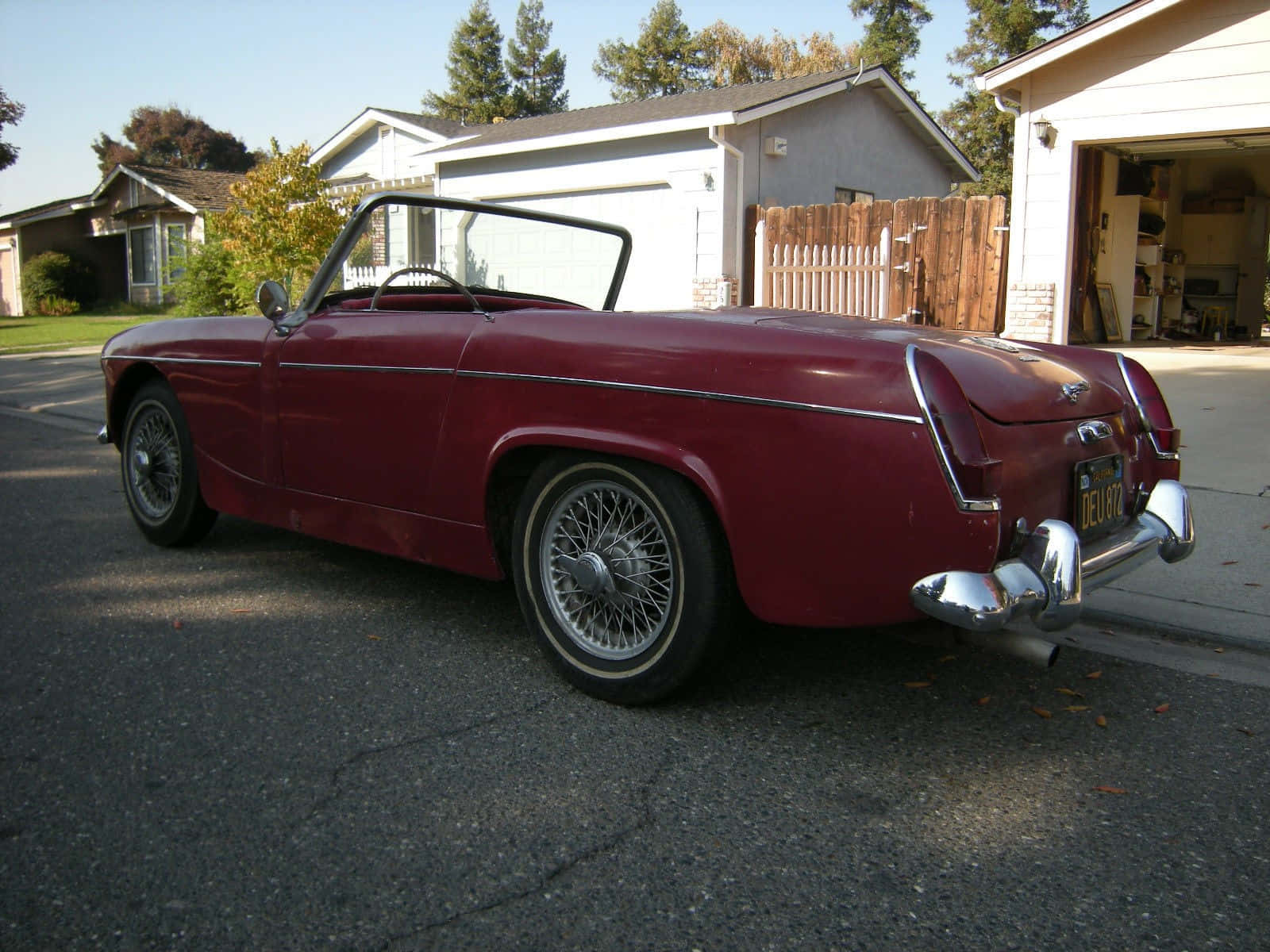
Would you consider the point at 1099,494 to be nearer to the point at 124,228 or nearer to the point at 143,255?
the point at 143,255

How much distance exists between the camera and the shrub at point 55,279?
29375 mm

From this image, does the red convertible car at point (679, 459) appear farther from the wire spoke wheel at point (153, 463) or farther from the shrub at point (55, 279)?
the shrub at point (55, 279)

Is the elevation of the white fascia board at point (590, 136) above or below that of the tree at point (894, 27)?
below

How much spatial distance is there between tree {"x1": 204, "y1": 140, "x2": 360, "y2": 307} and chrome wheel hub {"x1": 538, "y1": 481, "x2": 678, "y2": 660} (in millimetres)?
14605

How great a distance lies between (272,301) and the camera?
13.2 ft

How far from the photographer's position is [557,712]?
10.0ft

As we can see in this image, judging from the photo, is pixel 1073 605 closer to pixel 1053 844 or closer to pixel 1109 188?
pixel 1053 844

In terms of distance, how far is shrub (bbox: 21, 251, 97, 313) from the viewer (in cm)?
2938

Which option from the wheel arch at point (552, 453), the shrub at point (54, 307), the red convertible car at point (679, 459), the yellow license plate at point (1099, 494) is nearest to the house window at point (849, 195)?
the red convertible car at point (679, 459)

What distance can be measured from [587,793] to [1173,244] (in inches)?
732

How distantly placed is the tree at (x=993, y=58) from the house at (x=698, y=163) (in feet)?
57.2

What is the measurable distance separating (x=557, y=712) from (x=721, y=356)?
1125mm

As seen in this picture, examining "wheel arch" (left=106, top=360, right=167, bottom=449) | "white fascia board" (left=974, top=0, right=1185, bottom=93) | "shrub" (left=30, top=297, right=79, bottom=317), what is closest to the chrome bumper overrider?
"wheel arch" (left=106, top=360, right=167, bottom=449)

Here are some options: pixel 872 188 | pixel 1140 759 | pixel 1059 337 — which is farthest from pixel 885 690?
pixel 872 188
